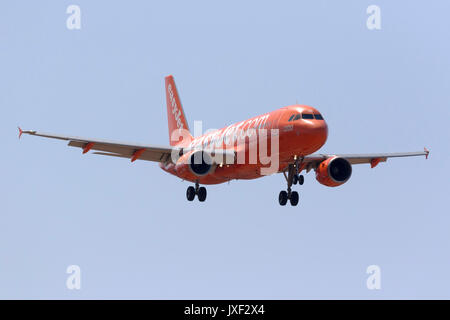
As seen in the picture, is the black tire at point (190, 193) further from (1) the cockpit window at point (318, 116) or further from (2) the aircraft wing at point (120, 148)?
(1) the cockpit window at point (318, 116)

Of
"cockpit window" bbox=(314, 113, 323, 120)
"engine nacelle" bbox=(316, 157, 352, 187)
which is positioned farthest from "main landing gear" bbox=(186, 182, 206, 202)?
"cockpit window" bbox=(314, 113, 323, 120)

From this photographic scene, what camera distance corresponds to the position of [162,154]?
55.0 meters

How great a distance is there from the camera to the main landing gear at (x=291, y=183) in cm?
4988

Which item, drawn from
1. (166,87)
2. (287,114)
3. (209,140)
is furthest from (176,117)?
(287,114)

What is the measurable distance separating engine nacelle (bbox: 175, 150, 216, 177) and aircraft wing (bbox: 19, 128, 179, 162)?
285cm

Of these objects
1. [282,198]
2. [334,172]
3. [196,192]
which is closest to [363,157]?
[334,172]

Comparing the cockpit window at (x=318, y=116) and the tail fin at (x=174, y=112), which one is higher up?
the tail fin at (x=174, y=112)

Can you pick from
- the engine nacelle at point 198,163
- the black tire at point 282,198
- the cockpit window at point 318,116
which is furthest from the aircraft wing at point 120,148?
the cockpit window at point 318,116

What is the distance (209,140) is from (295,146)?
10.0 metres

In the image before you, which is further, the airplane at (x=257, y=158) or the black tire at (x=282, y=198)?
the black tire at (x=282, y=198)

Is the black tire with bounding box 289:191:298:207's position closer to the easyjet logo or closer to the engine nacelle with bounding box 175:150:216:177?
the engine nacelle with bounding box 175:150:216:177

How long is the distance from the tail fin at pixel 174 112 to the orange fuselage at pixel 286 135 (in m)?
12.7

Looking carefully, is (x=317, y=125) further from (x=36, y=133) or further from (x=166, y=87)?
(x=166, y=87)

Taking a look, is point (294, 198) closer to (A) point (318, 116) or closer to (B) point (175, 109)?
(A) point (318, 116)
